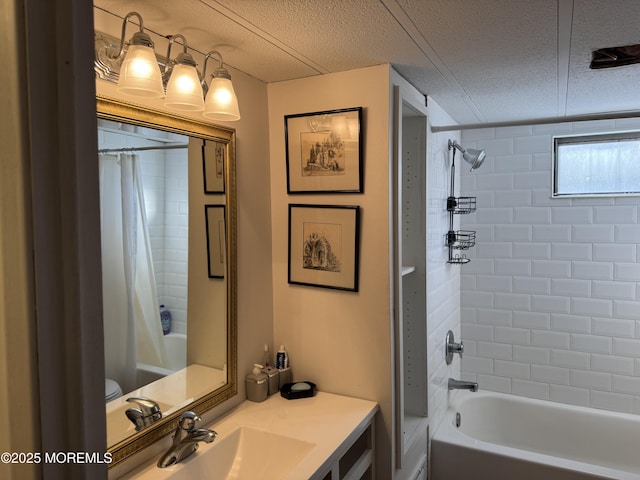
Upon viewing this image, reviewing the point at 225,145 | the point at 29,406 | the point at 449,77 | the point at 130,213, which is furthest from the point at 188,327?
the point at 449,77

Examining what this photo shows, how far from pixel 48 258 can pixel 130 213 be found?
0.92 m

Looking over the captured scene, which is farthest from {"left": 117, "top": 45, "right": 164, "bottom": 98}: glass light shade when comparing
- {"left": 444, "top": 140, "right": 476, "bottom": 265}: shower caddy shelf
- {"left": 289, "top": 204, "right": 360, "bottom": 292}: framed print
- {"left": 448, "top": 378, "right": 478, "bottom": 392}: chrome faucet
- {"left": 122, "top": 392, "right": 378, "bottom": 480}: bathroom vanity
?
{"left": 448, "top": 378, "right": 478, "bottom": 392}: chrome faucet

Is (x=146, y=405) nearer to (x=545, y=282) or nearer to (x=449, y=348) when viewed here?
(x=449, y=348)

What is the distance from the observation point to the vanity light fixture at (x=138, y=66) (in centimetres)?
116

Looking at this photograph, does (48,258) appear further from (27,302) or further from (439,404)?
(439,404)

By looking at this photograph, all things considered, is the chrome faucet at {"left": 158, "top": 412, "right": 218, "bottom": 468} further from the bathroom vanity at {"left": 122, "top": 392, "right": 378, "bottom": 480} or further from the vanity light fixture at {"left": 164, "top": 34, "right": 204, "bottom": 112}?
the vanity light fixture at {"left": 164, "top": 34, "right": 204, "bottom": 112}

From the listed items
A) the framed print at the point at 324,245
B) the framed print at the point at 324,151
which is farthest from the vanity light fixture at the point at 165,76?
the framed print at the point at 324,245

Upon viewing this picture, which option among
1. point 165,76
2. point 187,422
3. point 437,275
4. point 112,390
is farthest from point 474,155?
point 112,390

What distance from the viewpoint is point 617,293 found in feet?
9.23

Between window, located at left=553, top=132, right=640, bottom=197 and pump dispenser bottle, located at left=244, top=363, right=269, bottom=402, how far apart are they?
7.37ft

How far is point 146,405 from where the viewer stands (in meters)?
1.37

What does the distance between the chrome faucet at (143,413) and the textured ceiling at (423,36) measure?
109cm

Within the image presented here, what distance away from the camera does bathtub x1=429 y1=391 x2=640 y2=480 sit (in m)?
2.25

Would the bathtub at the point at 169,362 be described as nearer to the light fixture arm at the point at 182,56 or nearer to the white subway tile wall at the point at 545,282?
the light fixture arm at the point at 182,56
